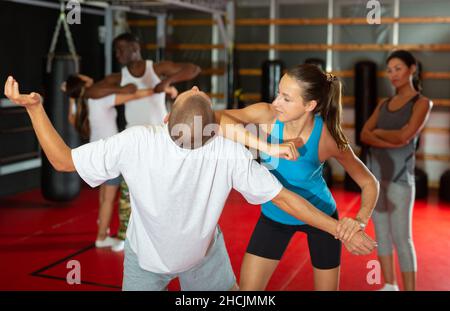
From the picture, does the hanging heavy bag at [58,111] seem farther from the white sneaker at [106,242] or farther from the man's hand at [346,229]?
the man's hand at [346,229]

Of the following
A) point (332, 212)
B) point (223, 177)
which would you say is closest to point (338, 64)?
point (332, 212)

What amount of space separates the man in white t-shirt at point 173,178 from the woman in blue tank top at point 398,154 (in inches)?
47.2

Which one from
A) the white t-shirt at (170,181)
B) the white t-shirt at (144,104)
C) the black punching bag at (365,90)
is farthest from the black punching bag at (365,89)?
the white t-shirt at (170,181)

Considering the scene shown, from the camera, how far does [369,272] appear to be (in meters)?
3.52

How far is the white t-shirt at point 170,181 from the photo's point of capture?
1795 mm

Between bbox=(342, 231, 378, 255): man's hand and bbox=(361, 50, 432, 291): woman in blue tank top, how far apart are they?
3.90 feet

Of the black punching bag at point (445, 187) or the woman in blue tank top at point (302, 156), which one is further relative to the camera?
the black punching bag at point (445, 187)

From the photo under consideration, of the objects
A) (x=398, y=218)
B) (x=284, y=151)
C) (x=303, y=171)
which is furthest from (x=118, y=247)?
(x=284, y=151)

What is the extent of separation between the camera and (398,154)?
3.01 metres

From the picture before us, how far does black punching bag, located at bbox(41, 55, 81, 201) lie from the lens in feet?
15.8
